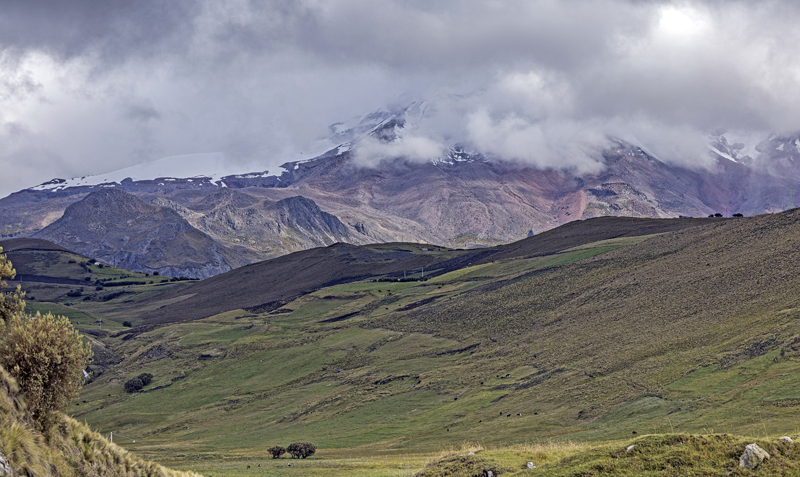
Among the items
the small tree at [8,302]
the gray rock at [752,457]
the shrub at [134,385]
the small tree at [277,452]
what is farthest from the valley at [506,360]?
the small tree at [8,302]

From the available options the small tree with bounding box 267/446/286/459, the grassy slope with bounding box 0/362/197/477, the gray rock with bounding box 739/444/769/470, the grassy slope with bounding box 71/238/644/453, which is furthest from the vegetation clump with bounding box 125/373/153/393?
the gray rock with bounding box 739/444/769/470

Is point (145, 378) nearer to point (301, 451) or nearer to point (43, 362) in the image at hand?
point (301, 451)

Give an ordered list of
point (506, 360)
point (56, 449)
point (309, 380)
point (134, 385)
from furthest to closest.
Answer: point (134, 385) → point (309, 380) → point (506, 360) → point (56, 449)

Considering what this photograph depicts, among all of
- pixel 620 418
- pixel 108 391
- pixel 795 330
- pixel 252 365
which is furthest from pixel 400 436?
pixel 108 391

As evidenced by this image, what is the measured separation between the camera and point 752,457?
65.4 ft

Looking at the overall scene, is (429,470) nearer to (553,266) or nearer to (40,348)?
(40,348)

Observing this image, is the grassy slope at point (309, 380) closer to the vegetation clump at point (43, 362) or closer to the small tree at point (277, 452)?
the small tree at point (277, 452)

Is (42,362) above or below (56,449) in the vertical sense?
above

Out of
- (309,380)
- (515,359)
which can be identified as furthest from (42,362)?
(309,380)

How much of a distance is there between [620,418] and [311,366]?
218 feet

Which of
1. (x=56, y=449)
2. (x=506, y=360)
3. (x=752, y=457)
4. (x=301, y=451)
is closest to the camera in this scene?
(x=56, y=449)

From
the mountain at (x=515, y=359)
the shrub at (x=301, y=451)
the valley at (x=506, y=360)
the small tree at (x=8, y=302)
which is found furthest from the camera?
the mountain at (x=515, y=359)

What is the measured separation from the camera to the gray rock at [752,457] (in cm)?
1988

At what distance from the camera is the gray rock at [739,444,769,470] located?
19.9 m
